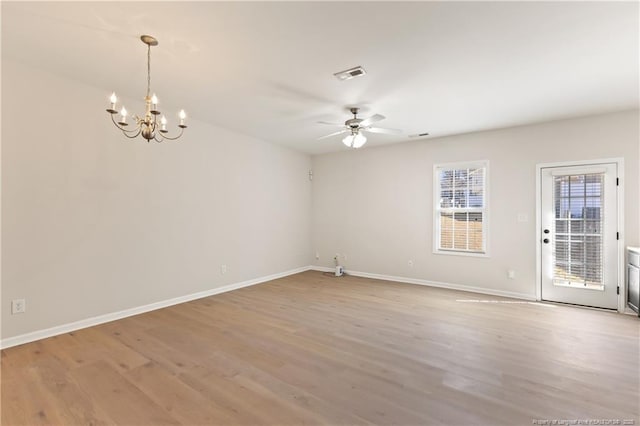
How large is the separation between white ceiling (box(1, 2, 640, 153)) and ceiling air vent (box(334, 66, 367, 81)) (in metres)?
0.09

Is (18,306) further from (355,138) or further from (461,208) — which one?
(461,208)

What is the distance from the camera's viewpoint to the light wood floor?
1.98 meters

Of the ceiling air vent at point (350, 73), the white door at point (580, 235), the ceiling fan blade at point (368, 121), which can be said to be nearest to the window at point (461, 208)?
the white door at point (580, 235)

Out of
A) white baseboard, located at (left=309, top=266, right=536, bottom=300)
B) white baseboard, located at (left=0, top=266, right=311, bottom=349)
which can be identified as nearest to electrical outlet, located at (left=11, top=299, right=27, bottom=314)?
white baseboard, located at (left=0, top=266, right=311, bottom=349)

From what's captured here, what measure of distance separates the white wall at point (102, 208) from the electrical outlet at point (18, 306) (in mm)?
41

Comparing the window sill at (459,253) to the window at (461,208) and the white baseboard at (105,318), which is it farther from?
the white baseboard at (105,318)

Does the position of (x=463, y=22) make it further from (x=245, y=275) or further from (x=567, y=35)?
(x=245, y=275)

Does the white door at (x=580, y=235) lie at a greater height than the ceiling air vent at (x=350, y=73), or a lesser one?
lesser

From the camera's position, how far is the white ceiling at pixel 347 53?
218cm

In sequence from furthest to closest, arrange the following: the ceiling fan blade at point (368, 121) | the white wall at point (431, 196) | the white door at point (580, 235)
Answer: the white wall at point (431, 196) → the white door at point (580, 235) → the ceiling fan blade at point (368, 121)

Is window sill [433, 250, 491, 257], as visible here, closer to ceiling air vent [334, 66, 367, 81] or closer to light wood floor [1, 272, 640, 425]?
light wood floor [1, 272, 640, 425]

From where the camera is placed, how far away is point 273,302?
176 inches

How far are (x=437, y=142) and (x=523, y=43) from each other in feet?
10.2

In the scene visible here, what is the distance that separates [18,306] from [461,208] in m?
6.21
